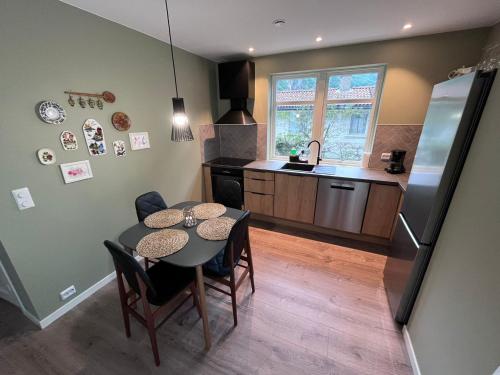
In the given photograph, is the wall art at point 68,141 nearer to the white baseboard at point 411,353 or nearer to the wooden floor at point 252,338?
the wooden floor at point 252,338

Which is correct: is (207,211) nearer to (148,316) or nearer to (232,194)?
(232,194)

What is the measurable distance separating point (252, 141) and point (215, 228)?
7.06 feet

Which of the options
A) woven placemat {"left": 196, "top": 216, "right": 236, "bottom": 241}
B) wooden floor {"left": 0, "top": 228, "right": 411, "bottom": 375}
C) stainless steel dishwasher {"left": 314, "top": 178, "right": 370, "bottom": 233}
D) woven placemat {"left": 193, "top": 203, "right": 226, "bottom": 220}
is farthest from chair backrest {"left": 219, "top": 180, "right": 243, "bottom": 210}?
stainless steel dishwasher {"left": 314, "top": 178, "right": 370, "bottom": 233}

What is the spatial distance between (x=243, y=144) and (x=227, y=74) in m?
1.09

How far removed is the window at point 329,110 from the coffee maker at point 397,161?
38 centimetres

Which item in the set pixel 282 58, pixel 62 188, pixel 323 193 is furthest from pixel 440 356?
pixel 282 58

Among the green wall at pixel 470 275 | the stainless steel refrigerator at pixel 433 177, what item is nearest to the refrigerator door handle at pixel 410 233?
the stainless steel refrigerator at pixel 433 177

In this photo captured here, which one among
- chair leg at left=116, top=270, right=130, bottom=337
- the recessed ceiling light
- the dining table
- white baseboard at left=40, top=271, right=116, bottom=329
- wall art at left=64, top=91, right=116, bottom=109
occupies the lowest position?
white baseboard at left=40, top=271, right=116, bottom=329

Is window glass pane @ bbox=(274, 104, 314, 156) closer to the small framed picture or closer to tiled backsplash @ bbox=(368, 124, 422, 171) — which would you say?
tiled backsplash @ bbox=(368, 124, 422, 171)

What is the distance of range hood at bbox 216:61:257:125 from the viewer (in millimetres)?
2986

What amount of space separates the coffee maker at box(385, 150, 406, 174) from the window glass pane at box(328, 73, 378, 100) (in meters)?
0.83

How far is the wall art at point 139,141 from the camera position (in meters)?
2.19

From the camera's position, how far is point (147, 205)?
204cm

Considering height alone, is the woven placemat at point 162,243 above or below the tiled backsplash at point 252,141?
below
